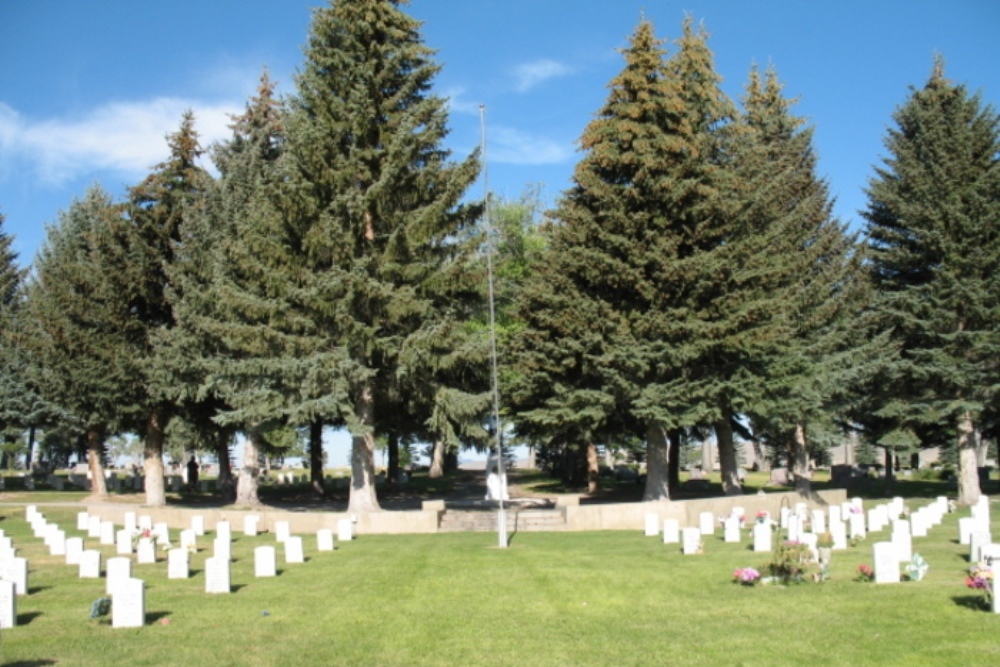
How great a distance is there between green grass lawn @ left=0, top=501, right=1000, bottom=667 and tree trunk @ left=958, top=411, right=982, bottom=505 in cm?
1492

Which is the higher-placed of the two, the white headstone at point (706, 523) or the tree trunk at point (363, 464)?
the tree trunk at point (363, 464)

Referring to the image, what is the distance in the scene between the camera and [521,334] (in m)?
28.6

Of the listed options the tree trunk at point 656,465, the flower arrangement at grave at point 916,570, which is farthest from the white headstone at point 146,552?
the tree trunk at point 656,465

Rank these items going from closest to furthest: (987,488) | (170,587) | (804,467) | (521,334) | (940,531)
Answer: (170,587) → (940,531) → (521,334) → (804,467) → (987,488)

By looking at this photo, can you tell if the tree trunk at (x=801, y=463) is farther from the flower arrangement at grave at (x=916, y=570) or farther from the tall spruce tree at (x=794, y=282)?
the flower arrangement at grave at (x=916, y=570)

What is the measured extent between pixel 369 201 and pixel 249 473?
1176cm

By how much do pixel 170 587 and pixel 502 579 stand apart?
556 cm

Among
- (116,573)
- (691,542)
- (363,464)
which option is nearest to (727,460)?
(363,464)

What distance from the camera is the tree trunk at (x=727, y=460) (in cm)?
3169

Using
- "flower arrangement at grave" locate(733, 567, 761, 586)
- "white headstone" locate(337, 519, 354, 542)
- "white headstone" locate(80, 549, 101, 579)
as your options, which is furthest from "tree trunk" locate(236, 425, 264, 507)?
"flower arrangement at grave" locate(733, 567, 761, 586)

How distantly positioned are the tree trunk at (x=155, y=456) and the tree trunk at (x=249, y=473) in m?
2.88

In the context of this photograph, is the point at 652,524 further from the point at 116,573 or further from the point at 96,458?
the point at 96,458

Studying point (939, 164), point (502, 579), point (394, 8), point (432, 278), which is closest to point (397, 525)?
point (432, 278)

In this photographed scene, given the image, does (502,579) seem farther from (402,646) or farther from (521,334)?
(521,334)
